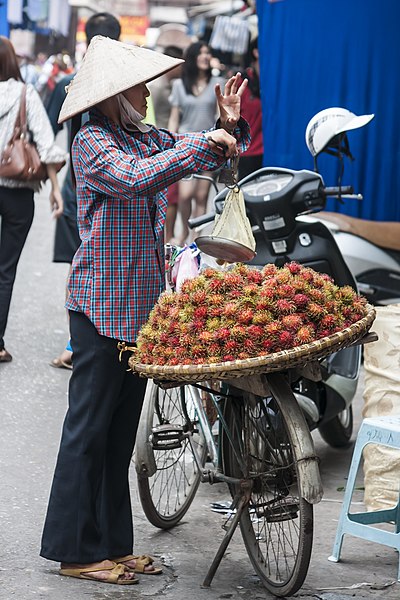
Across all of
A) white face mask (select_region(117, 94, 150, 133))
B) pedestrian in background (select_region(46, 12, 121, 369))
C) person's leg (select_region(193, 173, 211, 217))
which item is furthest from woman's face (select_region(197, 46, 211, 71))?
white face mask (select_region(117, 94, 150, 133))

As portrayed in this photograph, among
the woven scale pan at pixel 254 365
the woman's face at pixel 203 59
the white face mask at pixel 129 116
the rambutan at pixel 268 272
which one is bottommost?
the woven scale pan at pixel 254 365

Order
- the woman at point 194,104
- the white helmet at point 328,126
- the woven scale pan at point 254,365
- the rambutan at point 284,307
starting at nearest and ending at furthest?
the woven scale pan at point 254,365 → the rambutan at point 284,307 → the white helmet at point 328,126 → the woman at point 194,104

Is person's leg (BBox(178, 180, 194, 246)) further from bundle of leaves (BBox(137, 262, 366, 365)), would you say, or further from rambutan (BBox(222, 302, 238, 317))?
rambutan (BBox(222, 302, 238, 317))

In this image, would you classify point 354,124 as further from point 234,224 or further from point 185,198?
point 185,198

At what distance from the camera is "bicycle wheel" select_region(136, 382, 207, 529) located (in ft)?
14.7

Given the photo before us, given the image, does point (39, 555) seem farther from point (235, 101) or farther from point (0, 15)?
point (0, 15)

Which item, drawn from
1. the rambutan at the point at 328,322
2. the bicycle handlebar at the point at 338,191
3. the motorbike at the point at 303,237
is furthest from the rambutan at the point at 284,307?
the bicycle handlebar at the point at 338,191

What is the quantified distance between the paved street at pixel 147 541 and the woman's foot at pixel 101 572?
0.10 feet

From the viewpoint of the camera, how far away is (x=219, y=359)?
350 centimetres

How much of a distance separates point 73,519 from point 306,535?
823 millimetres

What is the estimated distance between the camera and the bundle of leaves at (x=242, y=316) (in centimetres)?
352

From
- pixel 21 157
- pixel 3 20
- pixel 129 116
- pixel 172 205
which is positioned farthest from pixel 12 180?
pixel 3 20

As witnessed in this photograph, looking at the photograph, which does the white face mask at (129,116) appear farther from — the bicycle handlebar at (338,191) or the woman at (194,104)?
the woman at (194,104)

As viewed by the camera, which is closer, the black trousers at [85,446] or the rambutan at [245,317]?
the rambutan at [245,317]
